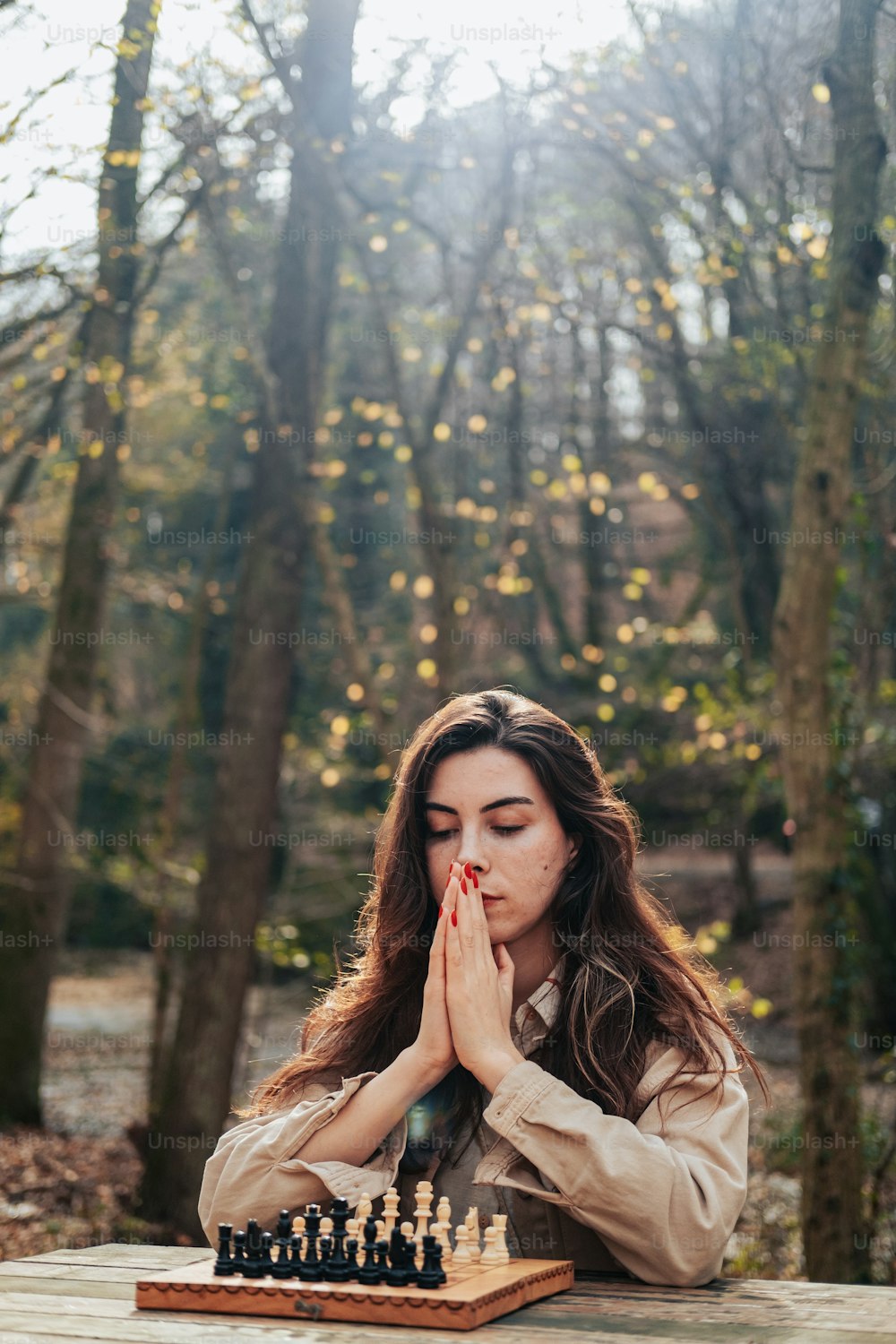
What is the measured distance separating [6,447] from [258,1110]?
7156 mm

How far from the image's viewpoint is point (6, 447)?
962cm

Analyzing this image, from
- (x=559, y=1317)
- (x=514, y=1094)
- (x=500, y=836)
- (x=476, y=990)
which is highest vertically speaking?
(x=500, y=836)

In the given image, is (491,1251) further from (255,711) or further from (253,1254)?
(255,711)

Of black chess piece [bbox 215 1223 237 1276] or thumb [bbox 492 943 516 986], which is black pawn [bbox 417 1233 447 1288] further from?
thumb [bbox 492 943 516 986]

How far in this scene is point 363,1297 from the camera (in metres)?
2.35

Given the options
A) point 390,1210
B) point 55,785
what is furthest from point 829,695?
point 55,785

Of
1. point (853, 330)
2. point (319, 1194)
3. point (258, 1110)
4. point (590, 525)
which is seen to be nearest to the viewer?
point (319, 1194)

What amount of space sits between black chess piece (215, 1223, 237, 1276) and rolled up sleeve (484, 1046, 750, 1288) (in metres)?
0.53

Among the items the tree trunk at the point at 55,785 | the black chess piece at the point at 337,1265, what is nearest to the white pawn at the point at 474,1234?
the black chess piece at the point at 337,1265

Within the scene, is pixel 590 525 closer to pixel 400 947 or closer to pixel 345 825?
pixel 345 825

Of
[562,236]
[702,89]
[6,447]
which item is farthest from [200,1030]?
[562,236]

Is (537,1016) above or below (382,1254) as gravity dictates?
above

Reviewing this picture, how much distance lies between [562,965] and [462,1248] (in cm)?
80

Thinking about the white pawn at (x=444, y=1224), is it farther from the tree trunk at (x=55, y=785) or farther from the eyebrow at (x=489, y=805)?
the tree trunk at (x=55, y=785)
